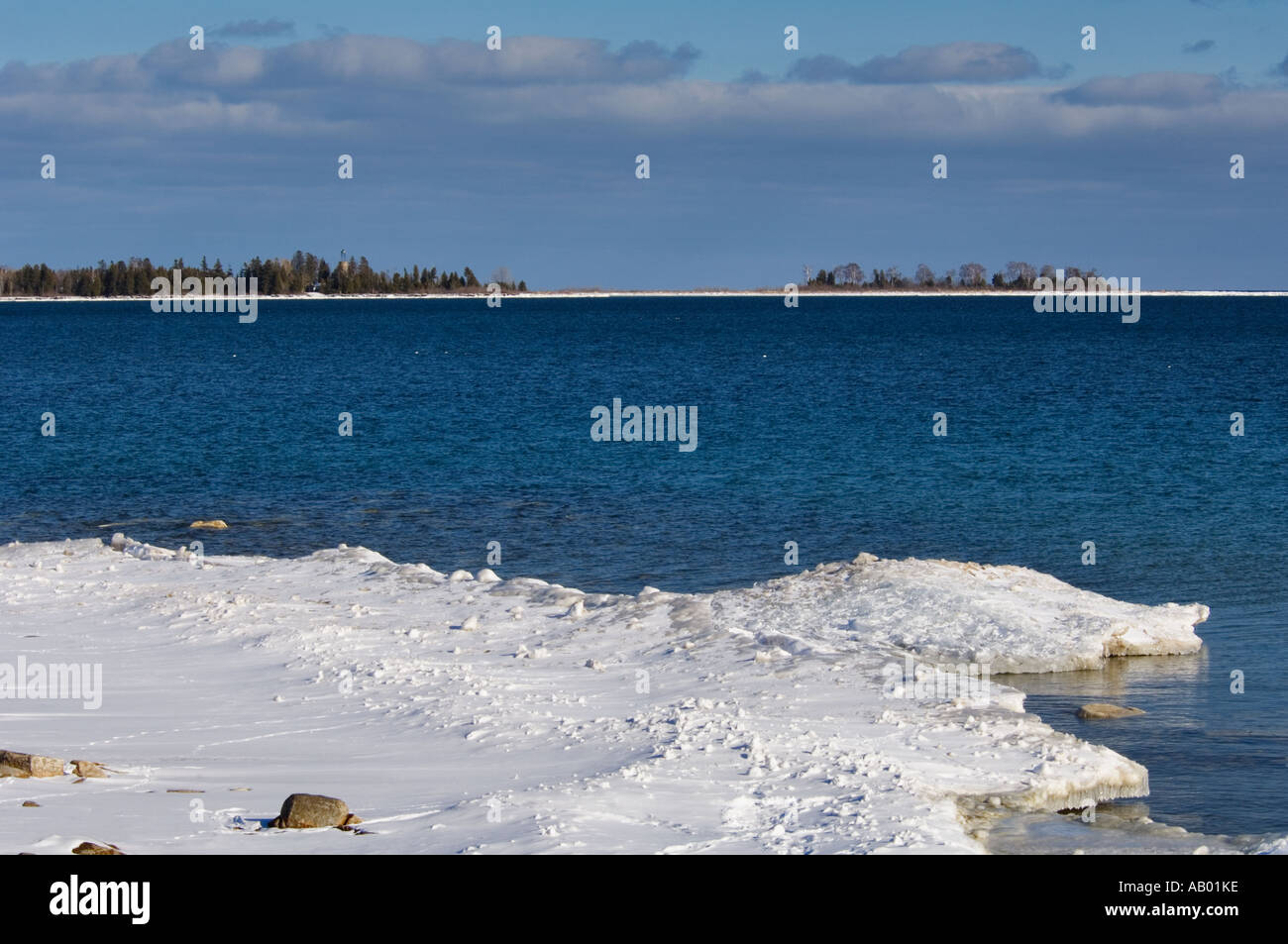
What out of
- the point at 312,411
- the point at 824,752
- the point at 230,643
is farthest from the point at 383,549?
the point at 312,411

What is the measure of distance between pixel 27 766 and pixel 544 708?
240 inches

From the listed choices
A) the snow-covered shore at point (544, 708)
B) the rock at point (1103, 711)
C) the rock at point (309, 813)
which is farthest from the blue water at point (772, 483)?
the rock at point (309, 813)

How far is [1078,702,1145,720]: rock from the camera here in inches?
696

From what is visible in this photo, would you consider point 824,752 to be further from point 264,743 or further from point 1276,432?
→ point 1276,432

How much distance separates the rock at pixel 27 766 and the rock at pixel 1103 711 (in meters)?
12.6

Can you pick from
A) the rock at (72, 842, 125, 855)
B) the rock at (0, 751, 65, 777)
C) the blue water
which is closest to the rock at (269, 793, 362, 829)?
the rock at (72, 842, 125, 855)

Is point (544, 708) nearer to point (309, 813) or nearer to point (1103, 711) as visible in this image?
point (309, 813)

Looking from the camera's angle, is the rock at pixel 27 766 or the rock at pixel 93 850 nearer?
the rock at pixel 93 850

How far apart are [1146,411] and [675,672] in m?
48.9

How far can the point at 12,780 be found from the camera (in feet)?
41.0

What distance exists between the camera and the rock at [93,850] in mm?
10297

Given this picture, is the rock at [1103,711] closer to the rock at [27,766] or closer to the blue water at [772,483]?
the blue water at [772,483]

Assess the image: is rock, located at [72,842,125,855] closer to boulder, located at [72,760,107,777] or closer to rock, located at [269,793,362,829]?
rock, located at [269,793,362,829]

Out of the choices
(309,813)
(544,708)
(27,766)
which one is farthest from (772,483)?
(309,813)
